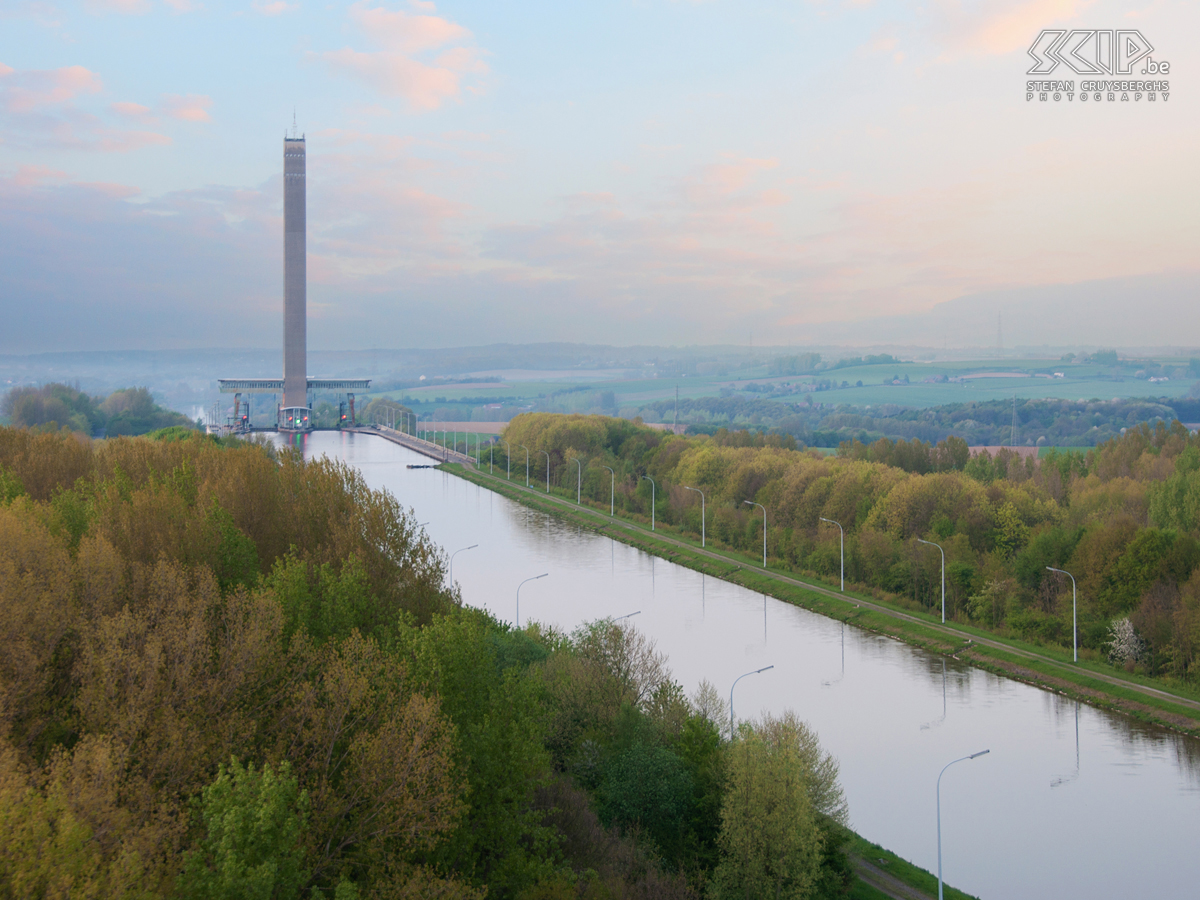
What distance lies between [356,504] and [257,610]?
804cm

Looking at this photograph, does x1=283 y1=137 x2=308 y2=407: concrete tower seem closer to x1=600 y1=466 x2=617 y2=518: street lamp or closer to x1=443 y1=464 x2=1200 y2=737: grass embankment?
x1=600 y1=466 x2=617 y2=518: street lamp

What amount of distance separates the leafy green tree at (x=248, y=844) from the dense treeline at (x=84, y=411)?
61237 mm

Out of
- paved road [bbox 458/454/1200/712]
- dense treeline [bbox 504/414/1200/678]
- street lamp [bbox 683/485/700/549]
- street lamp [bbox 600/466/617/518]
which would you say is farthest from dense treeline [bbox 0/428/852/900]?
street lamp [bbox 600/466/617/518]

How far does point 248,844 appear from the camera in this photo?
7574 mm

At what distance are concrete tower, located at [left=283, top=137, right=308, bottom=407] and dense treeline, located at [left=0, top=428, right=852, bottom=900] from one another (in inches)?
3063

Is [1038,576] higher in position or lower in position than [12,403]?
lower

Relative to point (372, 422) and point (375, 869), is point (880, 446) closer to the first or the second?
point (375, 869)

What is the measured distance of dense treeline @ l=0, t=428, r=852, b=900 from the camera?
24.8 feet

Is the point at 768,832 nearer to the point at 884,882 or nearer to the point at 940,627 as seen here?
the point at 884,882

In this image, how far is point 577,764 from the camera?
50.7ft

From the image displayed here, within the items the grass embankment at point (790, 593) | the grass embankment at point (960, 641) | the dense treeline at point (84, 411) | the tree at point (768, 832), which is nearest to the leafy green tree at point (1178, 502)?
the grass embankment at point (960, 641)

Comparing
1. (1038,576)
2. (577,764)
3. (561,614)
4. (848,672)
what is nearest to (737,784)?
(577,764)

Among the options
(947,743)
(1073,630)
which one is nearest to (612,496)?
(1073,630)

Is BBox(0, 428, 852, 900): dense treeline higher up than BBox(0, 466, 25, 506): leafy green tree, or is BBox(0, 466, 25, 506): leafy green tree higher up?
BBox(0, 466, 25, 506): leafy green tree
